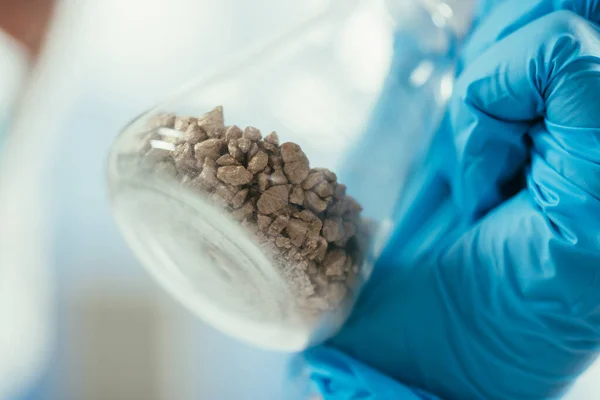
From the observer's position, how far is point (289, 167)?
46cm

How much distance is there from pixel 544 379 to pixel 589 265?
166mm

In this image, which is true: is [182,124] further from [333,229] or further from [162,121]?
[333,229]

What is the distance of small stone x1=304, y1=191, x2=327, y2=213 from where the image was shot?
462 millimetres

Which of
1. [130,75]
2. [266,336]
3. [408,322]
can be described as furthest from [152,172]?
[130,75]

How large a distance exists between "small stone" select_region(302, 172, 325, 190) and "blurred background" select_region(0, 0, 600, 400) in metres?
0.44

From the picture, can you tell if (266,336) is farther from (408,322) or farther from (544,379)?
(544,379)

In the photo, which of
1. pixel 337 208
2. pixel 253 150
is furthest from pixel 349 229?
pixel 253 150

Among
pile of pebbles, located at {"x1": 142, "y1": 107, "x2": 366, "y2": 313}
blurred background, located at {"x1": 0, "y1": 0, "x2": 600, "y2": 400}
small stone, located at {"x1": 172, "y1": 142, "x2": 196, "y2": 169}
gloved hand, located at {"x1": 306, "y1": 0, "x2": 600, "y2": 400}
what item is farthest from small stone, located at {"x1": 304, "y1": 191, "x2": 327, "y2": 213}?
blurred background, located at {"x1": 0, "y1": 0, "x2": 600, "y2": 400}

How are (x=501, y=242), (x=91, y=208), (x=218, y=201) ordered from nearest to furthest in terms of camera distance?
(x=218, y=201) < (x=501, y=242) < (x=91, y=208)

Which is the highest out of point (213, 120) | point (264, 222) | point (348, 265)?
point (213, 120)

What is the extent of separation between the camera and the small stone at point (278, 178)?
0.45m

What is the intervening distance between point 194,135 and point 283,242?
134 millimetres

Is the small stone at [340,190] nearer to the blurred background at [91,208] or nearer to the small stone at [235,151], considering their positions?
the small stone at [235,151]

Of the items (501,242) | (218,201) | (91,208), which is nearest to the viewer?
(218,201)
